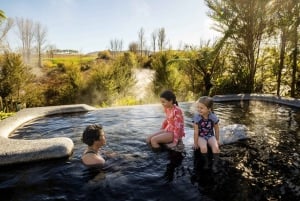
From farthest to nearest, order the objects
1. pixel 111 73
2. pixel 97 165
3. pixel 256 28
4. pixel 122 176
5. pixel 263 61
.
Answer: pixel 111 73 < pixel 263 61 < pixel 256 28 < pixel 97 165 < pixel 122 176

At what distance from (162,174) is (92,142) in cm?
121

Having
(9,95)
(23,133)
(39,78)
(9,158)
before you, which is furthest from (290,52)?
(39,78)

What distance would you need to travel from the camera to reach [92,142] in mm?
4586

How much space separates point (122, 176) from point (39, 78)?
28.7 metres

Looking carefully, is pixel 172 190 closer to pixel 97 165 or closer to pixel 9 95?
pixel 97 165

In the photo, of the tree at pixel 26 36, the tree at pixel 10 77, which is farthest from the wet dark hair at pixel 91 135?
the tree at pixel 26 36

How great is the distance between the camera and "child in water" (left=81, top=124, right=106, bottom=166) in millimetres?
4559

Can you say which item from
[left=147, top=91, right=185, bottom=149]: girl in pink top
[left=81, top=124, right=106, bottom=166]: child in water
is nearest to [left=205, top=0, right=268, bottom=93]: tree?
[left=147, top=91, right=185, bottom=149]: girl in pink top

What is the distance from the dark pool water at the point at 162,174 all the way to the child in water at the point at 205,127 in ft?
0.66

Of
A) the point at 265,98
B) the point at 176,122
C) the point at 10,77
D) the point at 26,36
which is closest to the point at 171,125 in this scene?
the point at 176,122

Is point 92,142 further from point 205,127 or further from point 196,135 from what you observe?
point 205,127

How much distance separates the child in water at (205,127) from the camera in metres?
5.16

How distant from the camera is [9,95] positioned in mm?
15562

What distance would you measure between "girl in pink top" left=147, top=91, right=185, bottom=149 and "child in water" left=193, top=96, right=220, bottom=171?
364mm
